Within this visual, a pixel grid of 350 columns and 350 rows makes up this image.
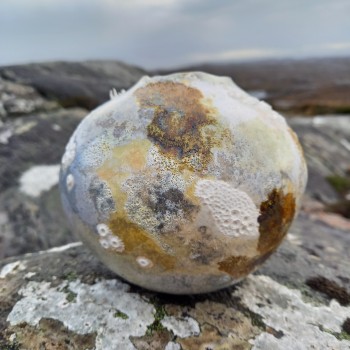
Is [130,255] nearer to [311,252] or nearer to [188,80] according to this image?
[188,80]

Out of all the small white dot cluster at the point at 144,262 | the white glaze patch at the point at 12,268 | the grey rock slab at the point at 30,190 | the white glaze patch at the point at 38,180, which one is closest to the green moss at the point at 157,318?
the small white dot cluster at the point at 144,262

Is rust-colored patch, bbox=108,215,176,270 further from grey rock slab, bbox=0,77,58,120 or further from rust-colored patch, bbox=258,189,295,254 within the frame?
grey rock slab, bbox=0,77,58,120

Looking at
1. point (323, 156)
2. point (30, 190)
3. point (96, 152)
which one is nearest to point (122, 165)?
point (96, 152)

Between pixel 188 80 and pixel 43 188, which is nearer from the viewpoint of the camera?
pixel 188 80

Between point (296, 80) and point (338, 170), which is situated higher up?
point (338, 170)

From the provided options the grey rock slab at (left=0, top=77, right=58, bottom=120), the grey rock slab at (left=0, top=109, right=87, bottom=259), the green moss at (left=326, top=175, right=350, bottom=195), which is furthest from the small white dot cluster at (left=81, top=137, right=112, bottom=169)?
the green moss at (left=326, top=175, right=350, bottom=195)

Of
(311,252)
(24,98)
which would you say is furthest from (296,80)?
(311,252)

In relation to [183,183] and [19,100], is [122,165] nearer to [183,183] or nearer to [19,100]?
[183,183]

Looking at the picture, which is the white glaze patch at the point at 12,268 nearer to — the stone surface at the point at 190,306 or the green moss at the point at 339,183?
the stone surface at the point at 190,306
